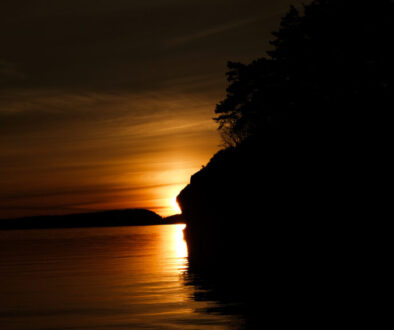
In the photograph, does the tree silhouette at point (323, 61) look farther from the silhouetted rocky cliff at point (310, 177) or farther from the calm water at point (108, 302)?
the calm water at point (108, 302)

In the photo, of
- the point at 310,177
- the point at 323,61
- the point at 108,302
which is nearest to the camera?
the point at 108,302

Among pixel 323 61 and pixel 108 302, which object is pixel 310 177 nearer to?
pixel 108 302

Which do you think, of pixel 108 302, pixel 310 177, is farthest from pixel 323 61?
pixel 108 302

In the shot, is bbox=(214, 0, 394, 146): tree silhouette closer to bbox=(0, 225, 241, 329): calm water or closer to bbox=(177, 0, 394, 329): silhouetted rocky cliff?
bbox=(177, 0, 394, 329): silhouetted rocky cliff

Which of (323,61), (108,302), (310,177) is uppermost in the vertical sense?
(323,61)

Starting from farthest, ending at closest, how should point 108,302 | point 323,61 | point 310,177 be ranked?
point 323,61 < point 310,177 < point 108,302

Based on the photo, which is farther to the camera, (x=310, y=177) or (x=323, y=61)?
(x=323, y=61)

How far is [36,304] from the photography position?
72.7 feet

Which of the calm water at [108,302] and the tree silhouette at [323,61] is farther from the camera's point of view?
the tree silhouette at [323,61]

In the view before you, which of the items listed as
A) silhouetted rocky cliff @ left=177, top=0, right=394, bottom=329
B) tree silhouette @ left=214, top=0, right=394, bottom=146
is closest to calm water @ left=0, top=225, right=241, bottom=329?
silhouetted rocky cliff @ left=177, top=0, right=394, bottom=329

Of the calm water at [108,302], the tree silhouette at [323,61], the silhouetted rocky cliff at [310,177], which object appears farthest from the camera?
the tree silhouette at [323,61]

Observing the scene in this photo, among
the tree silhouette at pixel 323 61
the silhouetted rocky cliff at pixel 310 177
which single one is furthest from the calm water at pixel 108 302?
the tree silhouette at pixel 323 61

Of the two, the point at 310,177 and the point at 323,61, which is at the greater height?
the point at 323,61

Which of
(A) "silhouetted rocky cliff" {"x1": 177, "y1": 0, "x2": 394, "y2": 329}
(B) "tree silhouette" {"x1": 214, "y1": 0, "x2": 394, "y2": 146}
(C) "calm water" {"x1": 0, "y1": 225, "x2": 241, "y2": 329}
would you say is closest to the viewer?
(C) "calm water" {"x1": 0, "y1": 225, "x2": 241, "y2": 329}
